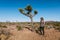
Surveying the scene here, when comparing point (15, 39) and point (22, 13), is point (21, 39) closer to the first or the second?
point (15, 39)

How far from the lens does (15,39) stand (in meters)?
8.84

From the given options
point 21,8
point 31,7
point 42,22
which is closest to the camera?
point 42,22

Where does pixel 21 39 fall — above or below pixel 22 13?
below

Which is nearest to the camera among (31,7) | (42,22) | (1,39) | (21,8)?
(1,39)

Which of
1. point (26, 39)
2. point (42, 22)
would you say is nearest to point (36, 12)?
point (42, 22)

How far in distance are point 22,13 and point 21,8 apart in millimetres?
895

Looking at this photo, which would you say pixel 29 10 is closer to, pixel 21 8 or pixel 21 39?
pixel 21 8

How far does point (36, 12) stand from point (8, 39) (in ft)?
46.0

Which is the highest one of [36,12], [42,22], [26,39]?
[36,12]

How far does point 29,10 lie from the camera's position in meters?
21.9

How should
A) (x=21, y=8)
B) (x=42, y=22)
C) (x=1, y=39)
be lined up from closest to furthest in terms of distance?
(x=1, y=39)
(x=42, y=22)
(x=21, y=8)

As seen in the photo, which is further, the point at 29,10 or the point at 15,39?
the point at 29,10

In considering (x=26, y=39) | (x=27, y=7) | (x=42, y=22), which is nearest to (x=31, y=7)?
(x=27, y=7)

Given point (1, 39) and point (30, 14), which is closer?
point (1, 39)
